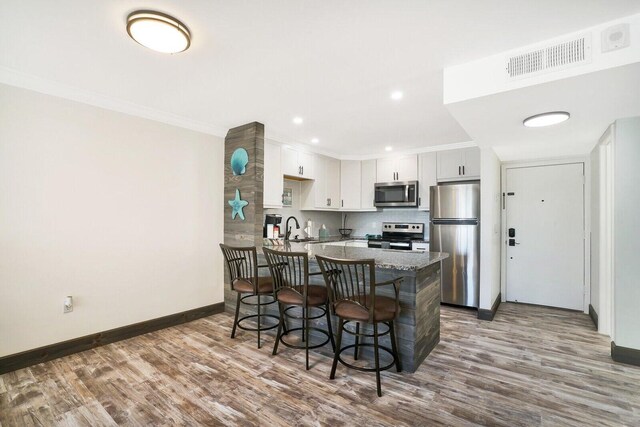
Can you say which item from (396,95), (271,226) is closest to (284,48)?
(396,95)

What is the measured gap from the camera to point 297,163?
476cm

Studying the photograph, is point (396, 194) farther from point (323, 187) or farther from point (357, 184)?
point (323, 187)

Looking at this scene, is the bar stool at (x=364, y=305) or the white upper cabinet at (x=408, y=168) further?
the white upper cabinet at (x=408, y=168)

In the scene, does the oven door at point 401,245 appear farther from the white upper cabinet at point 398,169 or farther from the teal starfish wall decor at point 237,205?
the teal starfish wall decor at point 237,205

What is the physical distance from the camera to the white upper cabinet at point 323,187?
5.18 meters

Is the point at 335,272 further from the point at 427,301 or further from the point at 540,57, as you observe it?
the point at 540,57

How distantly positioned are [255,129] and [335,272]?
2.31m

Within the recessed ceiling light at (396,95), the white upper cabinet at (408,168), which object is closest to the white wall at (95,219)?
the recessed ceiling light at (396,95)

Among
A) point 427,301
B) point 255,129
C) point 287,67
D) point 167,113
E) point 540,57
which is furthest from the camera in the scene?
point 255,129

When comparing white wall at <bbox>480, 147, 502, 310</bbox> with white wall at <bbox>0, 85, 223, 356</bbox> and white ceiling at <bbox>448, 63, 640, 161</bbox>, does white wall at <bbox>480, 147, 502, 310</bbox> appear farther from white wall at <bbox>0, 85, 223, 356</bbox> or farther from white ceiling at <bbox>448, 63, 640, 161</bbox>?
white wall at <bbox>0, 85, 223, 356</bbox>

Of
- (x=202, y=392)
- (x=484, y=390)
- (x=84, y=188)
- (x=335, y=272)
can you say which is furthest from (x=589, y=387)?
(x=84, y=188)

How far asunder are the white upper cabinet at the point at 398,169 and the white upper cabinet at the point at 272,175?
1.98 m

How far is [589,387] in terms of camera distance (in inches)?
90.4

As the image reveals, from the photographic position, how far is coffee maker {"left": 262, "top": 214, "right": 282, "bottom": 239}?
14.3 ft
